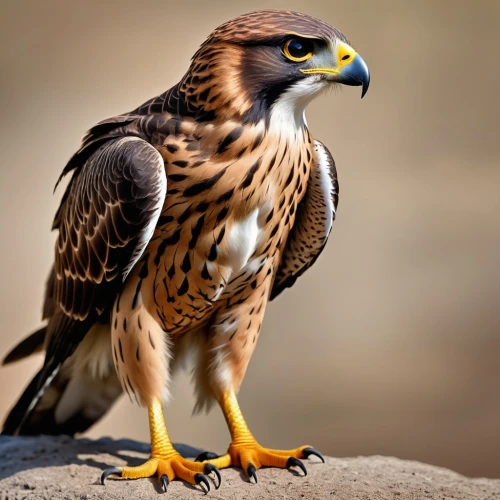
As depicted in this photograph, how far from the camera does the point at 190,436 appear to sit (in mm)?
7555

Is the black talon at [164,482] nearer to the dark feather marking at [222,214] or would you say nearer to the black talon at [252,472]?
the black talon at [252,472]

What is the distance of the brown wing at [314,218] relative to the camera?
381 centimetres

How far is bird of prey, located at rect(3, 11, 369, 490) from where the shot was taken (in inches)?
131

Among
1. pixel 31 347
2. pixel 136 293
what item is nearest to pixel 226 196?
pixel 136 293

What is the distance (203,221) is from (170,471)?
1039 mm

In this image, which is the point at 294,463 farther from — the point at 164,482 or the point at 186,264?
the point at 186,264

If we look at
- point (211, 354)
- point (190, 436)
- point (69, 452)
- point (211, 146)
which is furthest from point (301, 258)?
point (190, 436)

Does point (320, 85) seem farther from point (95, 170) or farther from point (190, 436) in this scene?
point (190, 436)

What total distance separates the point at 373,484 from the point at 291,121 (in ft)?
5.00

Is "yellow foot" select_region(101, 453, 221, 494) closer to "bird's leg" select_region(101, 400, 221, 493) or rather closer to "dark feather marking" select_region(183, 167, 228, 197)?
"bird's leg" select_region(101, 400, 221, 493)

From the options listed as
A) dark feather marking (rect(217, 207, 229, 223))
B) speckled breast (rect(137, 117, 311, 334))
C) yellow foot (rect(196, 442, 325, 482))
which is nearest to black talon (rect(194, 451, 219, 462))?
yellow foot (rect(196, 442, 325, 482))

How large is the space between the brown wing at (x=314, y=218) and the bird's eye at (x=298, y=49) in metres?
0.60

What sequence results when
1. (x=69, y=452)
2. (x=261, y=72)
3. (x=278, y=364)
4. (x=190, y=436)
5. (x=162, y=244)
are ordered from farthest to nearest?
(x=278, y=364) < (x=190, y=436) < (x=69, y=452) < (x=162, y=244) < (x=261, y=72)

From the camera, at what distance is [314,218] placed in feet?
12.8
